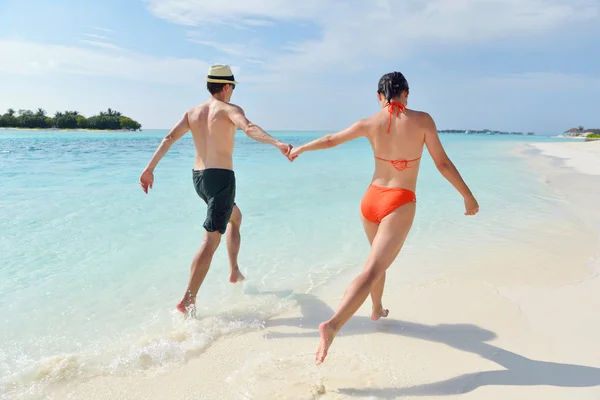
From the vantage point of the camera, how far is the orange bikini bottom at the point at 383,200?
3.01 m

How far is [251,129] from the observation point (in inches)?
146

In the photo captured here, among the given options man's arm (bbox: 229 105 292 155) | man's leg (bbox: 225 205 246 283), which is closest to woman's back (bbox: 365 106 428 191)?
man's arm (bbox: 229 105 292 155)

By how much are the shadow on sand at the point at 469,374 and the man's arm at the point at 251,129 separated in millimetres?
1561

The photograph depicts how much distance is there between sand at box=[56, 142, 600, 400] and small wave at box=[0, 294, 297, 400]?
108 mm

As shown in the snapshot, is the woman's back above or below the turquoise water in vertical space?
above

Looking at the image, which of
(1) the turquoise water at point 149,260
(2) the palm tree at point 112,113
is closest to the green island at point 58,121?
(2) the palm tree at point 112,113

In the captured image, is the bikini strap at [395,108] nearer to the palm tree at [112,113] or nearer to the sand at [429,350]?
the sand at [429,350]

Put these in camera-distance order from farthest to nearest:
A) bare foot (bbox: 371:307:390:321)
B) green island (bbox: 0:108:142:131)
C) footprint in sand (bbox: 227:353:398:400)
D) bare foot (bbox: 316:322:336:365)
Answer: green island (bbox: 0:108:142:131) < bare foot (bbox: 371:307:390:321) < footprint in sand (bbox: 227:353:398:400) < bare foot (bbox: 316:322:336:365)

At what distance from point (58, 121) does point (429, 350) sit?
113752 mm

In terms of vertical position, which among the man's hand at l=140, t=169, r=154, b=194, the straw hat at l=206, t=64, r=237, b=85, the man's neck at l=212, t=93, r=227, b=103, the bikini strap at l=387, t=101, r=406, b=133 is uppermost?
the straw hat at l=206, t=64, r=237, b=85

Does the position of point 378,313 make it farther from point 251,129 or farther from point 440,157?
point 251,129

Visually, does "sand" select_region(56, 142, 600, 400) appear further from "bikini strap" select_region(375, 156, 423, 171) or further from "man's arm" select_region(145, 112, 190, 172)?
"man's arm" select_region(145, 112, 190, 172)

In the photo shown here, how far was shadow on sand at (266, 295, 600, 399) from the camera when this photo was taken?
8.54 feet

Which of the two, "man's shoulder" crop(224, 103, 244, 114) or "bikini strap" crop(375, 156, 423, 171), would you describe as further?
"man's shoulder" crop(224, 103, 244, 114)
